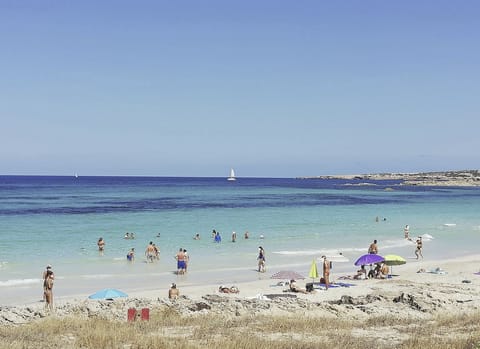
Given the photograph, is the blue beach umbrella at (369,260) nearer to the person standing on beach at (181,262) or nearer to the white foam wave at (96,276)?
the person standing on beach at (181,262)

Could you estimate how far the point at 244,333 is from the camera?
1003cm

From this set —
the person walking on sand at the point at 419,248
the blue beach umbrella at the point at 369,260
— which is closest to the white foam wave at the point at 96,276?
the blue beach umbrella at the point at 369,260

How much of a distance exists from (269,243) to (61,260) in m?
12.2

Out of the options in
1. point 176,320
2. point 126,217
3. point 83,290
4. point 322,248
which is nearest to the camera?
point 176,320

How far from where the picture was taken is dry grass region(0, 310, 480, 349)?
8797 millimetres

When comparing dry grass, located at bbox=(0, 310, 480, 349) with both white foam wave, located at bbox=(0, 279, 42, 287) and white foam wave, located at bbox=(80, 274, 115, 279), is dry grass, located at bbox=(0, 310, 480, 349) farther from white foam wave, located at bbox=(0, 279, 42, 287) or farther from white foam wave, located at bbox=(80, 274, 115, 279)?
white foam wave, located at bbox=(80, 274, 115, 279)

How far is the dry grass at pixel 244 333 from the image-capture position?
28.9 ft

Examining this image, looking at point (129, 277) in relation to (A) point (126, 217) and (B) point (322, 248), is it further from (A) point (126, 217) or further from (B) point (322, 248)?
(A) point (126, 217)

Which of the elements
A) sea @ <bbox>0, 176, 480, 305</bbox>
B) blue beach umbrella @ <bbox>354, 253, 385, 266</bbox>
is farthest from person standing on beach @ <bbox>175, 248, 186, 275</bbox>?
blue beach umbrella @ <bbox>354, 253, 385, 266</bbox>

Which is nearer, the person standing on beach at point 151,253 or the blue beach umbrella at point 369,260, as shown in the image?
the blue beach umbrella at point 369,260

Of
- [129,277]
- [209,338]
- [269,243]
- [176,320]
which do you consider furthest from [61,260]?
[209,338]

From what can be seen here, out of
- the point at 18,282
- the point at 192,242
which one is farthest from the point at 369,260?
the point at 192,242

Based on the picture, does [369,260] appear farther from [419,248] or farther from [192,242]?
[192,242]

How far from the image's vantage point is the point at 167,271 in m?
23.2
